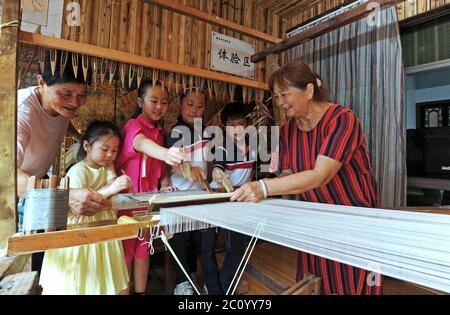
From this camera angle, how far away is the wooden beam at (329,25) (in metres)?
1.26

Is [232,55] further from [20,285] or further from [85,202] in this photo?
[20,285]

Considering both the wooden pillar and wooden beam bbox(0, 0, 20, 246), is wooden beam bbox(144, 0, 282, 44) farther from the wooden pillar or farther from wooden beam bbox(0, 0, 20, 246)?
wooden beam bbox(0, 0, 20, 246)

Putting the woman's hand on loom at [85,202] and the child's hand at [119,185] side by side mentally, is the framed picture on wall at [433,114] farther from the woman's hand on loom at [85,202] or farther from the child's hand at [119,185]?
the woman's hand on loom at [85,202]

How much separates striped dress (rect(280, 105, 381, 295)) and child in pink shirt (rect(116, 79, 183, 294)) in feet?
2.07

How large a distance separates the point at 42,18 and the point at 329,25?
149 cm

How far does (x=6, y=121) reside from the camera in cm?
70

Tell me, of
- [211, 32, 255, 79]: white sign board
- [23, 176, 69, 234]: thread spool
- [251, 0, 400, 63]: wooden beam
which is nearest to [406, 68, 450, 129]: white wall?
[251, 0, 400, 63]: wooden beam

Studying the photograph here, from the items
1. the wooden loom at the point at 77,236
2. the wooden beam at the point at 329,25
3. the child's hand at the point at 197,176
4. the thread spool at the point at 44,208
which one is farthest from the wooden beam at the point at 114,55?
the wooden loom at the point at 77,236

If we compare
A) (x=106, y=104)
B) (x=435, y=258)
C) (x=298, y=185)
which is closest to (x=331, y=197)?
(x=298, y=185)

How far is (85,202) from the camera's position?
3.01 feet

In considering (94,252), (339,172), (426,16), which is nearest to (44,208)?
(94,252)

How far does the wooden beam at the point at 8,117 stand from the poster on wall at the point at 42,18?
2.15 feet
